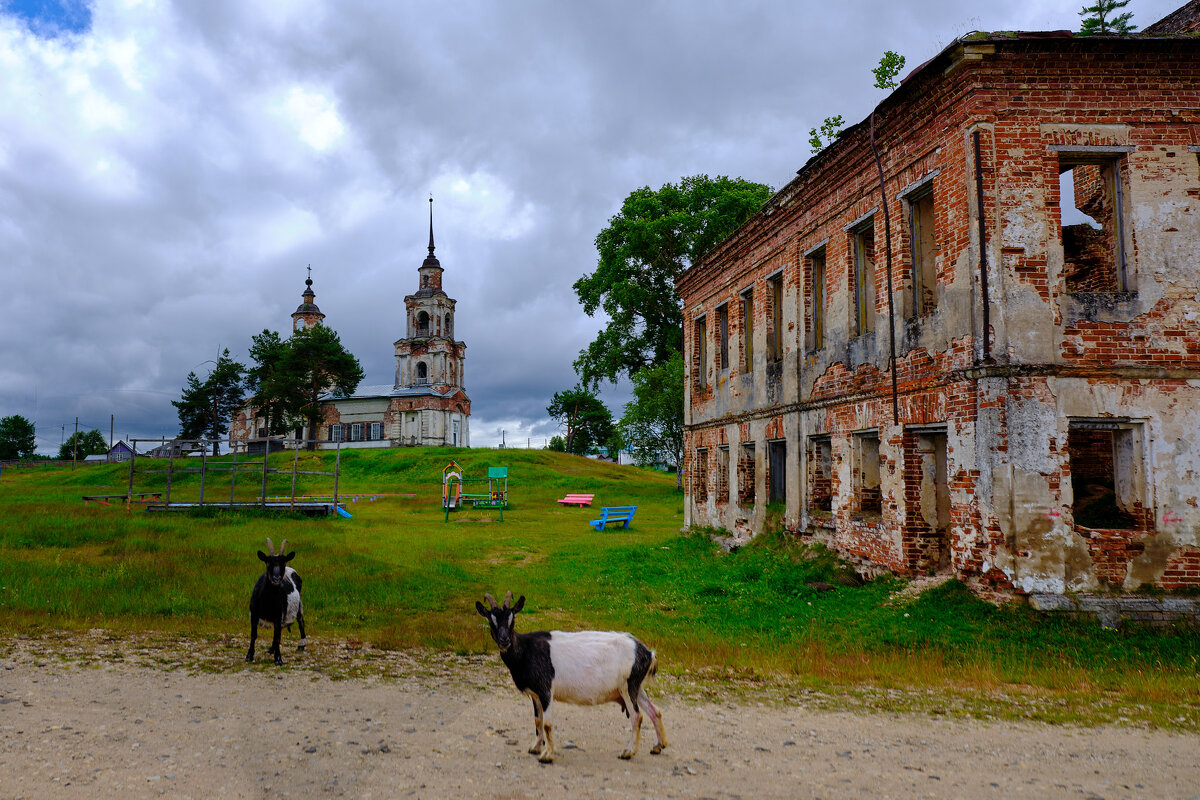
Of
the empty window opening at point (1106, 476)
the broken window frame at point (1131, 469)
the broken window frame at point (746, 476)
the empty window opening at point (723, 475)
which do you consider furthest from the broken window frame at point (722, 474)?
the broken window frame at point (1131, 469)

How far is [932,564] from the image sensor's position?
1091 cm

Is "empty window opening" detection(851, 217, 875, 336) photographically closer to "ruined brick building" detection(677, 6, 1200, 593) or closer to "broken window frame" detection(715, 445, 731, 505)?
"ruined brick building" detection(677, 6, 1200, 593)

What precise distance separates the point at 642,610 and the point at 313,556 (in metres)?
8.57

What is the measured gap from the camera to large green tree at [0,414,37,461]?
97.9 m

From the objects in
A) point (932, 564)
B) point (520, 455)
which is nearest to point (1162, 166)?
point (932, 564)

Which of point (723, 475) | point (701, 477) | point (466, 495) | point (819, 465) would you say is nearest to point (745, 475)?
point (723, 475)

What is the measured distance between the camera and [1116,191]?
1014 centimetres

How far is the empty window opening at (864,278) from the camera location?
1286 centimetres

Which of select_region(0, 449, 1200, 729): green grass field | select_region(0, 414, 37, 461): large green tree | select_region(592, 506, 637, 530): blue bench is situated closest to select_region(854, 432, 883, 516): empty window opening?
select_region(0, 449, 1200, 729): green grass field

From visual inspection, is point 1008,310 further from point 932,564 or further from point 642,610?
point 642,610

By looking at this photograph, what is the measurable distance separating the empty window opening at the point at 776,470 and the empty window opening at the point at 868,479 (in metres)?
3.53

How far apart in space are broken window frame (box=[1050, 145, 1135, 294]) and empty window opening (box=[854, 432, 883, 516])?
3.93m

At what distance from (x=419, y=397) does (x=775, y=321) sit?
56.3 metres

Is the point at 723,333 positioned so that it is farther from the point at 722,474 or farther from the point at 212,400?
the point at 212,400
